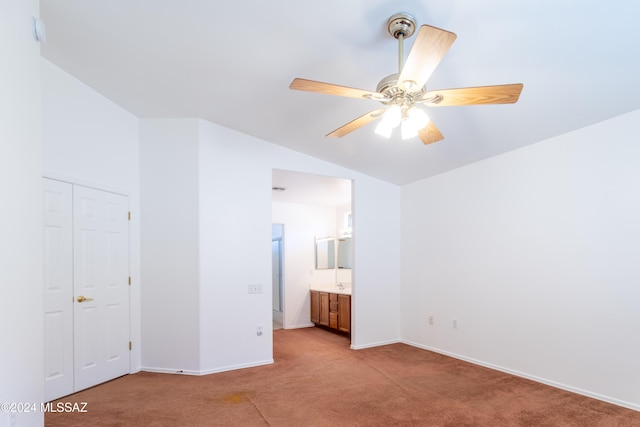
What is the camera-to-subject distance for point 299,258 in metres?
7.00

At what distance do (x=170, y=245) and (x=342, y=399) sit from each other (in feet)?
8.04

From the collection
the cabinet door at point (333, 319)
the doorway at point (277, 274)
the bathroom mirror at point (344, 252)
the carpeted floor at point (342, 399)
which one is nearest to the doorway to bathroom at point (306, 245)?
the bathroom mirror at point (344, 252)

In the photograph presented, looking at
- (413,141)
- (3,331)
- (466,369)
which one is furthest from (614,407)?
(3,331)

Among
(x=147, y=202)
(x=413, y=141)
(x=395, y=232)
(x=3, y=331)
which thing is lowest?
(x=3, y=331)

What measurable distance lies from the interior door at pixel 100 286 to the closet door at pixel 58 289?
68 mm

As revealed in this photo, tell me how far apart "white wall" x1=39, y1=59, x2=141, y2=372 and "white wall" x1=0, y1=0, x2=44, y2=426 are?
1.07 meters

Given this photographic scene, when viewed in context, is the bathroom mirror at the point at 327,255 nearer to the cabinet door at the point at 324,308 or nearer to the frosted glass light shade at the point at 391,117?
Result: the cabinet door at the point at 324,308

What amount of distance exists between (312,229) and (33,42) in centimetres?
542

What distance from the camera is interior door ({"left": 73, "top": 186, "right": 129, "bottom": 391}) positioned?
347cm

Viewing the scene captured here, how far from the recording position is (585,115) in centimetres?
317

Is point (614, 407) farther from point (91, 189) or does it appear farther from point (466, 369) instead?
point (91, 189)

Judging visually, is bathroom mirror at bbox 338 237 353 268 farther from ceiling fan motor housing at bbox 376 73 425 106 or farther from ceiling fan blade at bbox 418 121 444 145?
ceiling fan motor housing at bbox 376 73 425 106

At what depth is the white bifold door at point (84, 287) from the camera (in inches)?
126

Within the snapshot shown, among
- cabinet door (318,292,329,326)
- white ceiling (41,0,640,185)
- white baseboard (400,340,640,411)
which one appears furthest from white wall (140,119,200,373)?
white baseboard (400,340,640,411)
